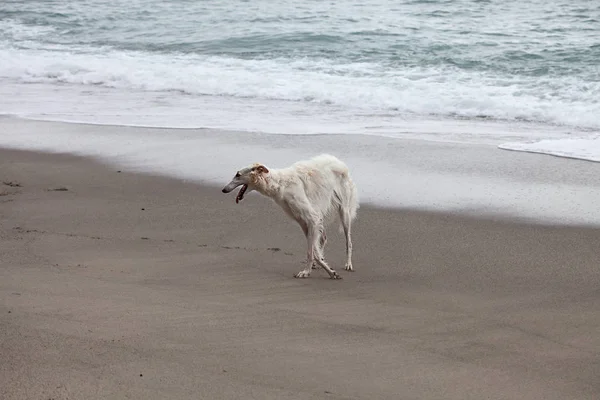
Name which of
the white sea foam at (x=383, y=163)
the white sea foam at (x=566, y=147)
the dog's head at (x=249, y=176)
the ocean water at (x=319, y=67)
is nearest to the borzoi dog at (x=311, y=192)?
the dog's head at (x=249, y=176)

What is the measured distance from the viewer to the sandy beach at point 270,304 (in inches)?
191

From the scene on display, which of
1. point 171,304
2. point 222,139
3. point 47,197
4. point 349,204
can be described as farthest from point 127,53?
point 171,304

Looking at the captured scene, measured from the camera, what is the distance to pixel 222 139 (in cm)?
1251

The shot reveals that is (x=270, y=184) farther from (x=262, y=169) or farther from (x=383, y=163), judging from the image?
(x=383, y=163)

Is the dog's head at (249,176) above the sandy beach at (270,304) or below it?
above

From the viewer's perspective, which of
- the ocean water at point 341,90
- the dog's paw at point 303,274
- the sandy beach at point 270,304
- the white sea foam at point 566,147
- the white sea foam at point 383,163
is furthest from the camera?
the white sea foam at point 566,147

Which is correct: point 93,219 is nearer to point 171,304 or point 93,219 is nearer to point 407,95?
point 171,304

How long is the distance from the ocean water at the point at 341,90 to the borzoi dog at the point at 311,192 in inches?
61.3

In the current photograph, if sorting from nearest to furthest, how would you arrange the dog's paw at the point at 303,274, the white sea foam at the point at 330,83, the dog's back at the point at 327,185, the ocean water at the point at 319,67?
the dog's paw at the point at 303,274
the dog's back at the point at 327,185
the ocean water at the point at 319,67
the white sea foam at the point at 330,83

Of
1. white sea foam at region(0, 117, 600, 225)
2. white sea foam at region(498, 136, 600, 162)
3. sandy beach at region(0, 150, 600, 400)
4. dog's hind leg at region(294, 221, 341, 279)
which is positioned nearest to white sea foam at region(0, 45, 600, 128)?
white sea foam at region(498, 136, 600, 162)

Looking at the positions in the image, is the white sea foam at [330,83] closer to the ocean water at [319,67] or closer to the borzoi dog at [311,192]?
the ocean water at [319,67]

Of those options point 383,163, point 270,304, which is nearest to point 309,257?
point 270,304

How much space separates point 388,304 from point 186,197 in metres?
3.75

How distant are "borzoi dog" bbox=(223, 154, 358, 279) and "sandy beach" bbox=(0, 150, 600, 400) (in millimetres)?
267
